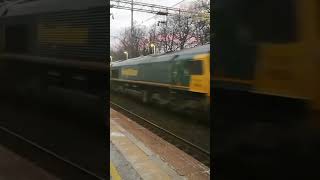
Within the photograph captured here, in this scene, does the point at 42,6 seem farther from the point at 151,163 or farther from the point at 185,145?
the point at 185,145

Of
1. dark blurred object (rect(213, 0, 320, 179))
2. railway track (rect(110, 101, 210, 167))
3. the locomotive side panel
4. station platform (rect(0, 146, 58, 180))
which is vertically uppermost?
the locomotive side panel

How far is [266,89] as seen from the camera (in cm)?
251

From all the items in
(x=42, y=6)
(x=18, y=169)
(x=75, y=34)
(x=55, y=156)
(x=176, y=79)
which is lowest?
(x=18, y=169)

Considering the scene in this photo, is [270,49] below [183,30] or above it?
below

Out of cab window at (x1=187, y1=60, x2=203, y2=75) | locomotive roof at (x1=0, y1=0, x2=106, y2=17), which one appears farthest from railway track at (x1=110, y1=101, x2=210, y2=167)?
locomotive roof at (x1=0, y1=0, x2=106, y2=17)

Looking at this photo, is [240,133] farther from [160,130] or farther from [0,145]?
[160,130]

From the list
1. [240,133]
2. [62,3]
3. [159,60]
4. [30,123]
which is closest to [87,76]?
[62,3]

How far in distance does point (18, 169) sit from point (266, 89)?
169 inches

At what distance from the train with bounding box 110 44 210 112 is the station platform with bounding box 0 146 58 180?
8.92 meters

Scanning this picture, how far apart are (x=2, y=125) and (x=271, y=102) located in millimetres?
5512

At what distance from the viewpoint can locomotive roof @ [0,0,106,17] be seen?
4434mm

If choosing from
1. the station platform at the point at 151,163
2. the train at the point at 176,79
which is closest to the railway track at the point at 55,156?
the station platform at the point at 151,163

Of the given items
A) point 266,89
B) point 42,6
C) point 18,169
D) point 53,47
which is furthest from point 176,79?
point 266,89

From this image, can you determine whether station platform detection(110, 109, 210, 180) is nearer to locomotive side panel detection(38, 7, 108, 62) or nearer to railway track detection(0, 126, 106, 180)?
railway track detection(0, 126, 106, 180)
